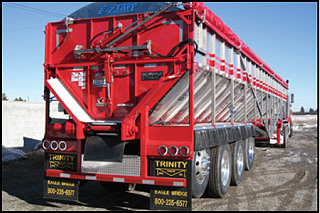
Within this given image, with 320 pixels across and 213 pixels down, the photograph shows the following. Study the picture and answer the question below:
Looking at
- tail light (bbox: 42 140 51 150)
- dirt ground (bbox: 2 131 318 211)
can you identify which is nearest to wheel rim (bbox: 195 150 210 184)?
dirt ground (bbox: 2 131 318 211)

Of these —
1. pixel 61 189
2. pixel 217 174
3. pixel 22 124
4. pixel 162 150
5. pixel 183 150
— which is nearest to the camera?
pixel 183 150

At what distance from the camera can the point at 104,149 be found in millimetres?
5496

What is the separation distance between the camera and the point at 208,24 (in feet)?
20.2

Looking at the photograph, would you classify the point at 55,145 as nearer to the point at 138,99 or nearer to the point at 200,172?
the point at 138,99

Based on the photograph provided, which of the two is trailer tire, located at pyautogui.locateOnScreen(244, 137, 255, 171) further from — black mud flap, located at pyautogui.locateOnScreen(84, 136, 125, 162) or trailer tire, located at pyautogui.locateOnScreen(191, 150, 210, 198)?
black mud flap, located at pyautogui.locateOnScreen(84, 136, 125, 162)

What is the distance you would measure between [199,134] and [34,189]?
4265 millimetres

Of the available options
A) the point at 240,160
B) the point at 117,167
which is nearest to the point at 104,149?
the point at 117,167

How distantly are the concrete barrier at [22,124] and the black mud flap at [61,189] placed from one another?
9381 mm

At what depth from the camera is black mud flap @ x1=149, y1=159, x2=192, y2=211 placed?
16.9ft

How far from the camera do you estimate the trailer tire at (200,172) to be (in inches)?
225

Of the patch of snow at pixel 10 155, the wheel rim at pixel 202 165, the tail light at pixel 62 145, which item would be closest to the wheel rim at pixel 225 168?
the wheel rim at pixel 202 165

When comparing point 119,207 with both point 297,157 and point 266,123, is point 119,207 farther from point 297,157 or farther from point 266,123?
point 297,157

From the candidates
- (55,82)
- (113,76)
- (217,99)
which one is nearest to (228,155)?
(217,99)

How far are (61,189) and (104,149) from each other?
1196mm
